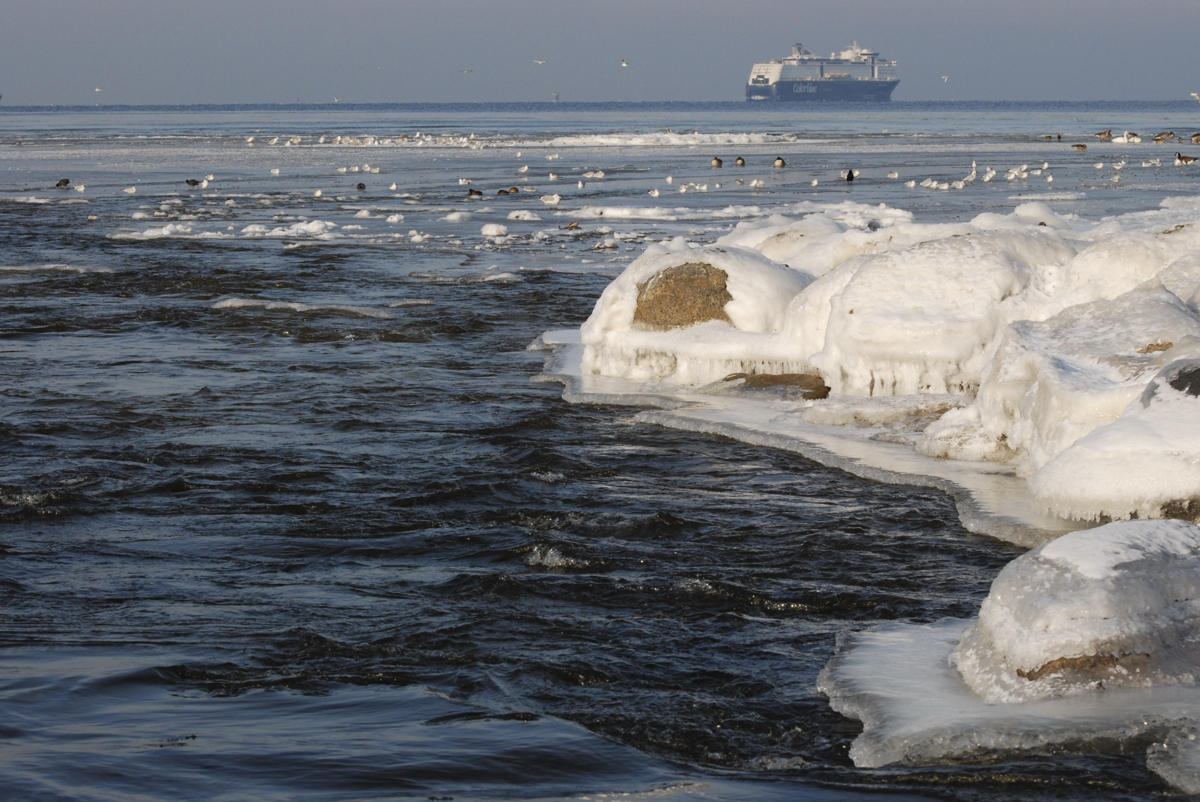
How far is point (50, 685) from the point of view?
5.14 metres

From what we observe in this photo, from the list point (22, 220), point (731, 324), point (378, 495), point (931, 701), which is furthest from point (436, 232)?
point (931, 701)

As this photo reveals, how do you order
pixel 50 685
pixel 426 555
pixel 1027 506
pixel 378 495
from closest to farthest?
pixel 50 685
pixel 426 555
pixel 1027 506
pixel 378 495

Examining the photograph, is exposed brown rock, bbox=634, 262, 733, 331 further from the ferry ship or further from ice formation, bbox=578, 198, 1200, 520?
the ferry ship

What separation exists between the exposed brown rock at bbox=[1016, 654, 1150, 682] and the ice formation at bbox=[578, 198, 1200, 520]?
6.31ft

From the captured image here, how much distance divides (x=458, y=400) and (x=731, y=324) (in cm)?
243

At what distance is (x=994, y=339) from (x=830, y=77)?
185476mm

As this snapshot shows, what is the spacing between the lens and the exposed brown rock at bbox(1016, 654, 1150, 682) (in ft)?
15.2

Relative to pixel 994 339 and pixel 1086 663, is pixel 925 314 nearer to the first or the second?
pixel 994 339

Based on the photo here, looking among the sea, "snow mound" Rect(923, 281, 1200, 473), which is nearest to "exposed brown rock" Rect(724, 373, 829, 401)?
the sea

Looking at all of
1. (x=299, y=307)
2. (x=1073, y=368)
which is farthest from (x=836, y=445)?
(x=299, y=307)

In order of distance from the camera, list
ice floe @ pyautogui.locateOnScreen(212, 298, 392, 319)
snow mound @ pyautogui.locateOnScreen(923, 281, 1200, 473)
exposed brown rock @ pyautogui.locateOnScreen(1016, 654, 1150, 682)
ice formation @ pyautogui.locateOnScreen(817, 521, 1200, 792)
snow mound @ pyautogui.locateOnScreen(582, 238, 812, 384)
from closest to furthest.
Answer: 1. ice formation @ pyautogui.locateOnScreen(817, 521, 1200, 792)
2. exposed brown rock @ pyautogui.locateOnScreen(1016, 654, 1150, 682)
3. snow mound @ pyautogui.locateOnScreen(923, 281, 1200, 473)
4. snow mound @ pyautogui.locateOnScreen(582, 238, 812, 384)
5. ice floe @ pyautogui.locateOnScreen(212, 298, 392, 319)

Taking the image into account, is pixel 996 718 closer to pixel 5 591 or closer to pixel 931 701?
pixel 931 701

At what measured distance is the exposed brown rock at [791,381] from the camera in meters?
10.4

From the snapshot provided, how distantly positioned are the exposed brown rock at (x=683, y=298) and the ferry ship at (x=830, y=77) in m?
181
